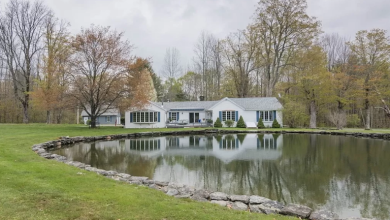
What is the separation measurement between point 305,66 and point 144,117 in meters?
17.9

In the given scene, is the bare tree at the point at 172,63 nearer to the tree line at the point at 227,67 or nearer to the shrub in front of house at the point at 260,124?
the tree line at the point at 227,67

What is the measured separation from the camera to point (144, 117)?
84.9ft

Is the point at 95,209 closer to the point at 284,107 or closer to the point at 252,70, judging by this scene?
the point at 284,107

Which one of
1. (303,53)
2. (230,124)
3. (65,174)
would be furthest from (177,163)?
(303,53)

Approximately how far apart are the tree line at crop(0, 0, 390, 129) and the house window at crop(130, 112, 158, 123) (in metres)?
2.29

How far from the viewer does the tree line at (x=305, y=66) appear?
23.7 metres

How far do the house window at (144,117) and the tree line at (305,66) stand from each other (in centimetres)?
1331

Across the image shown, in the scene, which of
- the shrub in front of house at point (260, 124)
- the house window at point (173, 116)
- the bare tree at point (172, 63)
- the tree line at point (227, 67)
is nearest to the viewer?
the tree line at point (227, 67)

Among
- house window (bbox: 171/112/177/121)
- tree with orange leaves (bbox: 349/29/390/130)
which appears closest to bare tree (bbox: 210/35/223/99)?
house window (bbox: 171/112/177/121)

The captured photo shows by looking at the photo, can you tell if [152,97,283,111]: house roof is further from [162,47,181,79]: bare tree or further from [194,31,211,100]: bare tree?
[162,47,181,79]: bare tree

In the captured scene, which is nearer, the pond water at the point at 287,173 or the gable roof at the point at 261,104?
the pond water at the point at 287,173

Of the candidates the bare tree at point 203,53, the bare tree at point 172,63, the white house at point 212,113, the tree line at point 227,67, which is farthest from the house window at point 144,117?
the bare tree at point 172,63

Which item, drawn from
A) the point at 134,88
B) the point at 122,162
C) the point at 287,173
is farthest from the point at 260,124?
the point at 122,162

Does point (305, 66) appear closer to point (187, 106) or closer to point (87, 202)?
point (187, 106)
